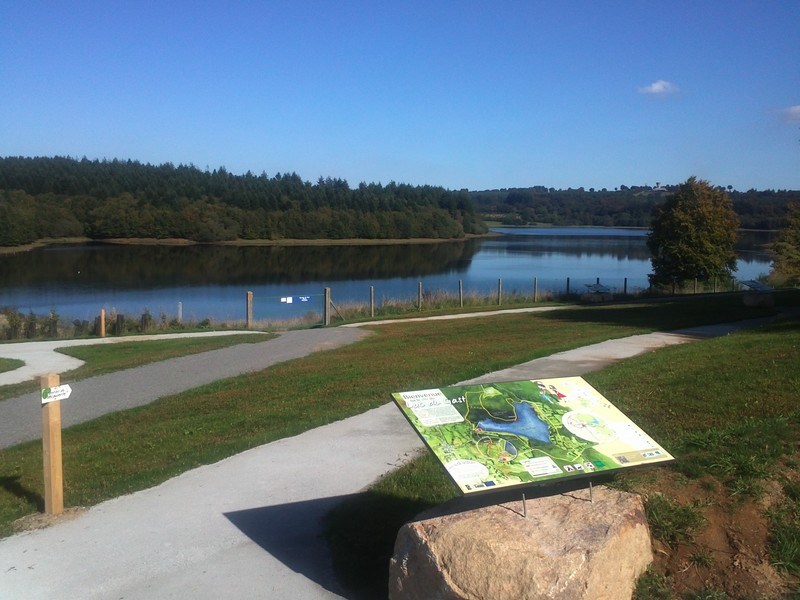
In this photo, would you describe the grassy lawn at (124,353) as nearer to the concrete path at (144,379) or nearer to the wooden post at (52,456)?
the concrete path at (144,379)

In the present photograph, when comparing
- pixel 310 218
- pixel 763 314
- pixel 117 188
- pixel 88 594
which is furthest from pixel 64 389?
pixel 117 188

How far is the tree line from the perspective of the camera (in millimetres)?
91500

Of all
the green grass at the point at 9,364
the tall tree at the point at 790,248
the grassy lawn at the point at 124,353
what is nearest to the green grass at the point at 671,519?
the grassy lawn at the point at 124,353

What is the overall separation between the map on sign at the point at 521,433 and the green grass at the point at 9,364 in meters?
13.7

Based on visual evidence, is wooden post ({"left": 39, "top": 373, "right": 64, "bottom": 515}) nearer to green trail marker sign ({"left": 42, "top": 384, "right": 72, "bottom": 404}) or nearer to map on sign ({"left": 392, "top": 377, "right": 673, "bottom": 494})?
Result: green trail marker sign ({"left": 42, "top": 384, "right": 72, "bottom": 404})

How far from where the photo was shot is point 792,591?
14.6 ft

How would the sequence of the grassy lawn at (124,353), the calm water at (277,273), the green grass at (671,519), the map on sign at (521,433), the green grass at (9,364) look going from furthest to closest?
the calm water at (277,273) → the green grass at (9,364) → the grassy lawn at (124,353) → the green grass at (671,519) → the map on sign at (521,433)

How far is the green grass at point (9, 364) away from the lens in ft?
52.7

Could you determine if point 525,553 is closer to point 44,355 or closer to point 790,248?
point 790,248

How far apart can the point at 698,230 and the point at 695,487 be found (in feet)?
112

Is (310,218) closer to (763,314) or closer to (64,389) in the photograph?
(763,314)

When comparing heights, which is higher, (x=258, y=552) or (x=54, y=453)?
(x=54, y=453)

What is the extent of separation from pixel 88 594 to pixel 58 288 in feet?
148

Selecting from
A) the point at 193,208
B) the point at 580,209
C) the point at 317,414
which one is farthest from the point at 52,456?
the point at 580,209
